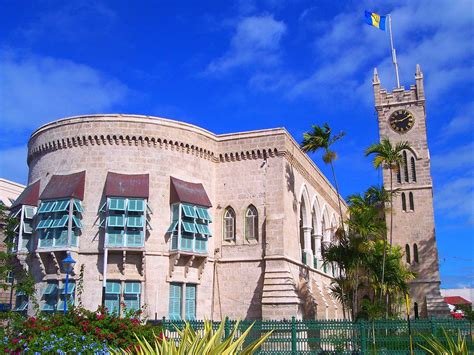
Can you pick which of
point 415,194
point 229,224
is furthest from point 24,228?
point 415,194

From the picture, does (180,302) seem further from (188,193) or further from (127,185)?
(127,185)

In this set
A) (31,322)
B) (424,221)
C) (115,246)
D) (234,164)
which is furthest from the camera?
(424,221)

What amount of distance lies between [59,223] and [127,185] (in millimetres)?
3307

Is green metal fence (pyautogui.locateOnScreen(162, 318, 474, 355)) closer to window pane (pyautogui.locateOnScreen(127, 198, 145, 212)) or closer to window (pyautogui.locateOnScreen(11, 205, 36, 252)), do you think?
window pane (pyautogui.locateOnScreen(127, 198, 145, 212))

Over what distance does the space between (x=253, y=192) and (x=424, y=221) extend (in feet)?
68.7

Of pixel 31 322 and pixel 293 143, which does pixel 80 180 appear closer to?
pixel 293 143

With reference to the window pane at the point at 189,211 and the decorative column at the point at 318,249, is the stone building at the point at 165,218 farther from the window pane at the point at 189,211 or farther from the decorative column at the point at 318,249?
the decorative column at the point at 318,249

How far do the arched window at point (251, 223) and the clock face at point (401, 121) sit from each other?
22460 millimetres

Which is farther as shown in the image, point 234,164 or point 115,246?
point 234,164

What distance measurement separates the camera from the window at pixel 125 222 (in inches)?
867

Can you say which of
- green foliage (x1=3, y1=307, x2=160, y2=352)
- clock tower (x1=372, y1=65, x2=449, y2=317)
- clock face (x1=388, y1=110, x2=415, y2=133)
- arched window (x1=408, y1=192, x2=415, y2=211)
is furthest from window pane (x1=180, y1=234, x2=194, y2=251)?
clock face (x1=388, y1=110, x2=415, y2=133)

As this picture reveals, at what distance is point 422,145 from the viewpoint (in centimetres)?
4175

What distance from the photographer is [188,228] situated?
22.9 metres

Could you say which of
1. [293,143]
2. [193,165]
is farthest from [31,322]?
[293,143]
